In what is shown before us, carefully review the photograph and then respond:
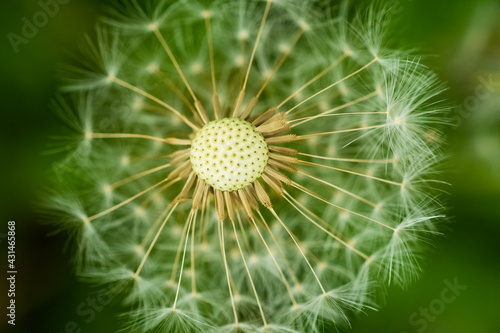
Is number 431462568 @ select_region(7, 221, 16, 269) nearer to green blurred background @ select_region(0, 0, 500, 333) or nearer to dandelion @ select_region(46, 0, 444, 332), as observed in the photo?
green blurred background @ select_region(0, 0, 500, 333)

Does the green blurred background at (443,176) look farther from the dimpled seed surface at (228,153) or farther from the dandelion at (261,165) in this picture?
the dimpled seed surface at (228,153)

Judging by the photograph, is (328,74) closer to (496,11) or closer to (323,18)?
(323,18)

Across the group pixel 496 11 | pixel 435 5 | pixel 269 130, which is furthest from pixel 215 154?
pixel 496 11

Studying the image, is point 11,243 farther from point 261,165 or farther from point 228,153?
point 261,165

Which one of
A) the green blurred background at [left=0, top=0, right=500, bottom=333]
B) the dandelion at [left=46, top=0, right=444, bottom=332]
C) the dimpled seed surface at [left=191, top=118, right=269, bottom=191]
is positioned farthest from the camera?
the green blurred background at [left=0, top=0, right=500, bottom=333]

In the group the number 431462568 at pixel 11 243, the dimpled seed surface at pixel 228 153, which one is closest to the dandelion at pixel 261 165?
the dimpled seed surface at pixel 228 153

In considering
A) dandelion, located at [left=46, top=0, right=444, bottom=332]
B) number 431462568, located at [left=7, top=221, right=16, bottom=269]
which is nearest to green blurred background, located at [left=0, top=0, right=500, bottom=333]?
number 431462568, located at [left=7, top=221, right=16, bottom=269]
